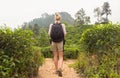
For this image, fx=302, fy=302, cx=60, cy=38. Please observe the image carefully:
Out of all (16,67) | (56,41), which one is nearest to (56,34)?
(56,41)

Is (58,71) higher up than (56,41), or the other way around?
(56,41)

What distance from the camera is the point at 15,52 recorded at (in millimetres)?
6340

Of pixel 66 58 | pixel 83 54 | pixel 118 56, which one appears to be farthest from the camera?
pixel 66 58

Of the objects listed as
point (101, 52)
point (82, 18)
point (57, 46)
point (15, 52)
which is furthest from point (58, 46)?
point (82, 18)

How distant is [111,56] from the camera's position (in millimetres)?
7324

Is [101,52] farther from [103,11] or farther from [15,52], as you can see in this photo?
[103,11]

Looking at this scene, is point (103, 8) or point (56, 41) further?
point (103, 8)

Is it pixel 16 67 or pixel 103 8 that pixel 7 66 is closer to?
pixel 16 67

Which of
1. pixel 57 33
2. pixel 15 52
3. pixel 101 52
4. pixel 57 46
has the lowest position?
pixel 101 52

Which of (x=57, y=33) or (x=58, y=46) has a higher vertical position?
(x=57, y=33)

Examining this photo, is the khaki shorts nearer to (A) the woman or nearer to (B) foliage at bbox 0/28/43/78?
(A) the woman

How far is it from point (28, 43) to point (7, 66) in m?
1.05

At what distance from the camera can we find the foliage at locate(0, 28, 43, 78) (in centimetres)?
593

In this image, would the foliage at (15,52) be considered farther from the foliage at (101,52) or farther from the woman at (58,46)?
the foliage at (101,52)
